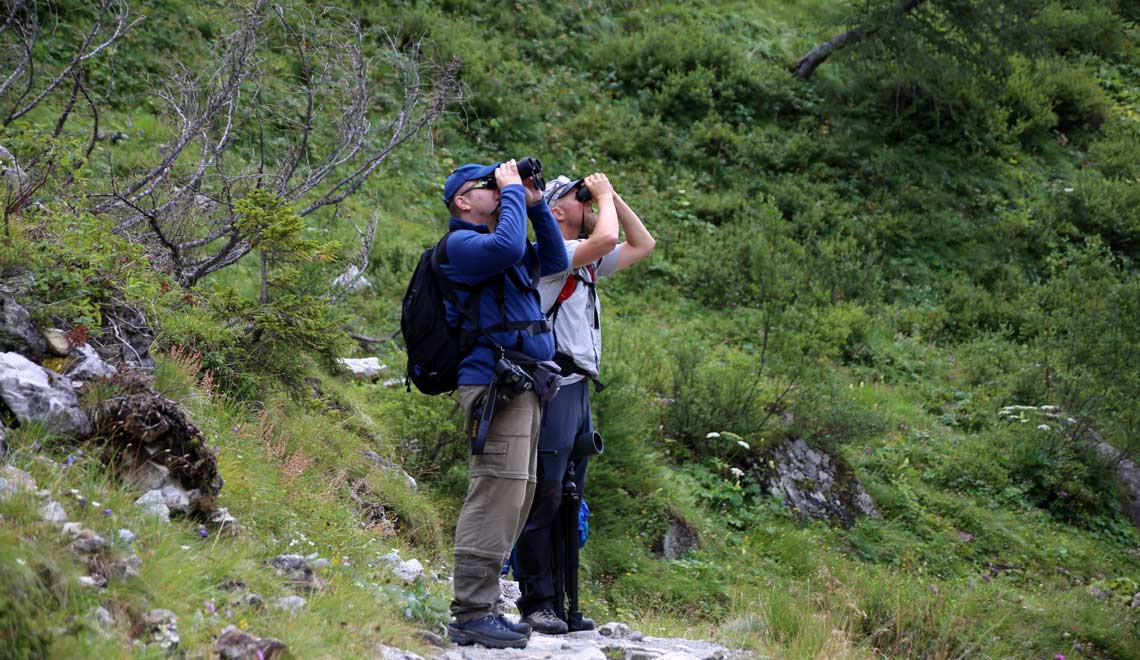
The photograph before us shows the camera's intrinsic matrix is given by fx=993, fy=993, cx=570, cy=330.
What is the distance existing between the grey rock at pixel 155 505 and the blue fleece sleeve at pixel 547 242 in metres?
1.68

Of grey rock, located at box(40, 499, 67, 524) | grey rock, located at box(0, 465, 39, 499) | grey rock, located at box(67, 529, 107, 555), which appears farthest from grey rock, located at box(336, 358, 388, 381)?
grey rock, located at box(67, 529, 107, 555)

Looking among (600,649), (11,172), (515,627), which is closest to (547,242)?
(515,627)

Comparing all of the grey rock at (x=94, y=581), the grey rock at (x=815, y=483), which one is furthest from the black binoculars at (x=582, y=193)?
the grey rock at (x=815, y=483)

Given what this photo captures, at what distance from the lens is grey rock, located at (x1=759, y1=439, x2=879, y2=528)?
884 cm

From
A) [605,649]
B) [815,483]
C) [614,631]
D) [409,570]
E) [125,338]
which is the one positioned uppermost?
[125,338]

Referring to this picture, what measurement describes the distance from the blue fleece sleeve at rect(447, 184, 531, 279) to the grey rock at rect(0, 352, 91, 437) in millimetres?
1529

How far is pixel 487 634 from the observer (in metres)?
3.74

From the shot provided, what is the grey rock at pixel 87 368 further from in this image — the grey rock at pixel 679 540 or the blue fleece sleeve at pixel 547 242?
the grey rock at pixel 679 540

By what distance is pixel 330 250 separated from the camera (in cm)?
564

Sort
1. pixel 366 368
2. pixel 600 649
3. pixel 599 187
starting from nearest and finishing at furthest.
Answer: pixel 600 649 → pixel 599 187 → pixel 366 368

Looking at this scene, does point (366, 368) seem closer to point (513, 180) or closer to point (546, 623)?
point (546, 623)

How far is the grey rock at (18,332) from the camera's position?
3.95 m

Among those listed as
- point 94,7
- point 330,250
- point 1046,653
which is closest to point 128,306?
point 330,250

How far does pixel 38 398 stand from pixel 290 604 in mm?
Answer: 1271
